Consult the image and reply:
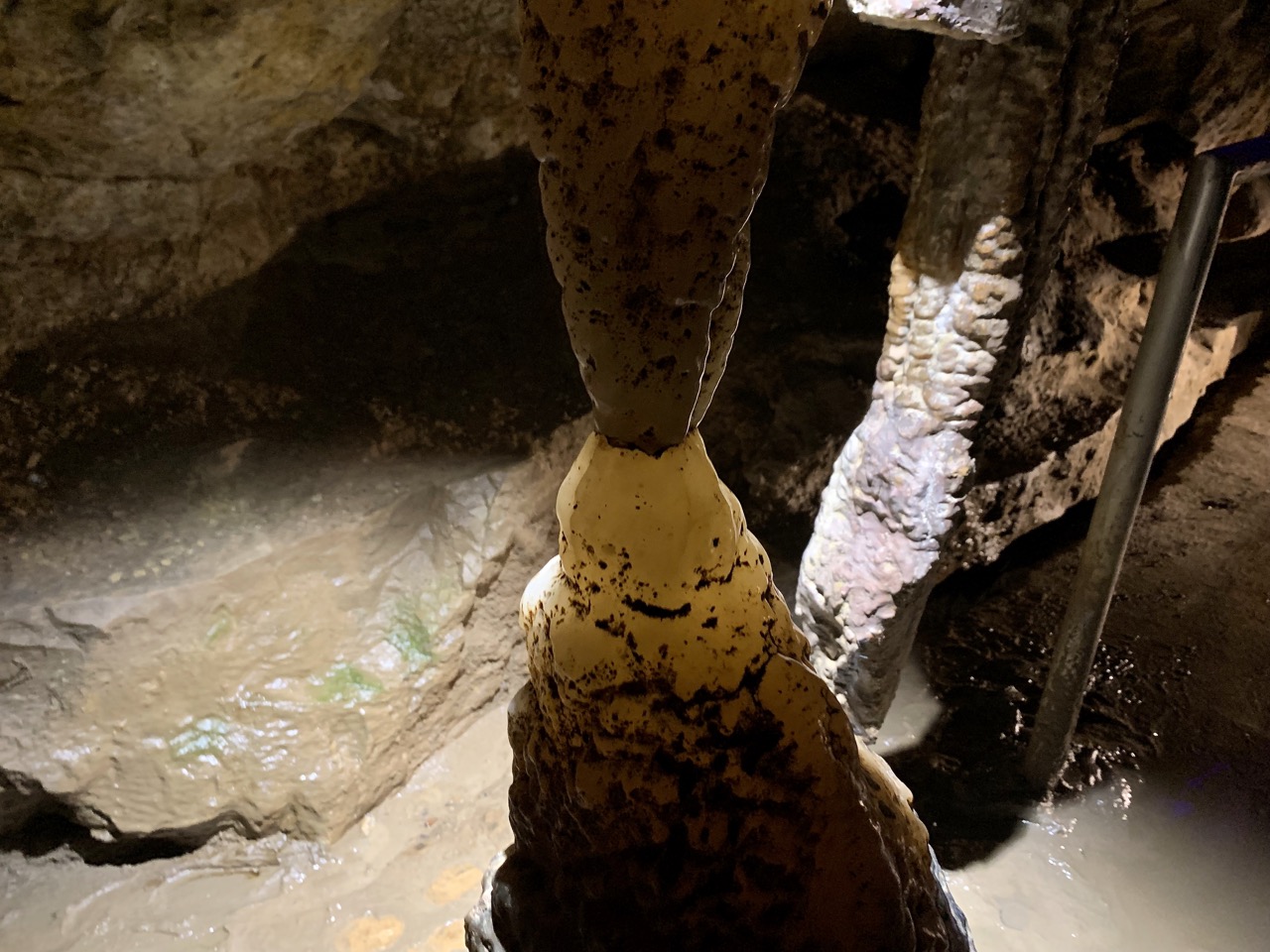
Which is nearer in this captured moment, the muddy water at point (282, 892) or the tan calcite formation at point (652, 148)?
the tan calcite formation at point (652, 148)

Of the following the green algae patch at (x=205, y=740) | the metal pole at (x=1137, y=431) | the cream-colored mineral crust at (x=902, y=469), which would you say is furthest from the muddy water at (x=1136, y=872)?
the green algae patch at (x=205, y=740)

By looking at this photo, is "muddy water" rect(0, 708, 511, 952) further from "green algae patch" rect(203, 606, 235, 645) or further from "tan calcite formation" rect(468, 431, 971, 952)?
"tan calcite formation" rect(468, 431, 971, 952)

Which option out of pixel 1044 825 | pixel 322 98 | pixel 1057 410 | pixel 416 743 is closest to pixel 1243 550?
pixel 1057 410

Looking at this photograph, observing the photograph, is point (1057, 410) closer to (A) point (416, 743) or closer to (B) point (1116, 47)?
(B) point (1116, 47)

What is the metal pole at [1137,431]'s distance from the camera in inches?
61.1

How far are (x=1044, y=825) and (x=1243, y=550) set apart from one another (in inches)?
61.1

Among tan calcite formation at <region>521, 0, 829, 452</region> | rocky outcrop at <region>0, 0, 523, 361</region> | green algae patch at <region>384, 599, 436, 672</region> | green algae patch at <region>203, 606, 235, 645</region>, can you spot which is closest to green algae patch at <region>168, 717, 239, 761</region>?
green algae patch at <region>203, 606, 235, 645</region>

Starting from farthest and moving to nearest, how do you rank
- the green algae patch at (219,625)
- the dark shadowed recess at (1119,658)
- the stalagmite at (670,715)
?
the dark shadowed recess at (1119,658)
the green algae patch at (219,625)
the stalagmite at (670,715)

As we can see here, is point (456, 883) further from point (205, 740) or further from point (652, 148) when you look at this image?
point (652, 148)

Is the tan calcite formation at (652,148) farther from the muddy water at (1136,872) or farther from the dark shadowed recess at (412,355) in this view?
the muddy water at (1136,872)

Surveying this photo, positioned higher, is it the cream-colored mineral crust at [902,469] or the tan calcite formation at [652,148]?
the tan calcite formation at [652,148]

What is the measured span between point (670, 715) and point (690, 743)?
38 millimetres

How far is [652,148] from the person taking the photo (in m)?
0.69

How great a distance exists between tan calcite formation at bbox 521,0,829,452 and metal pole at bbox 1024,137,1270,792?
1226 millimetres
